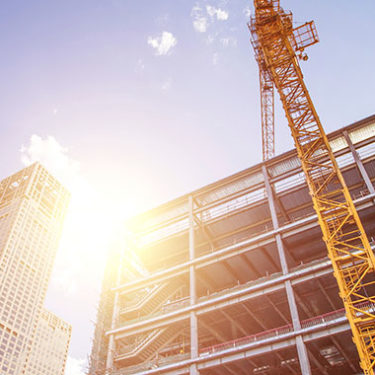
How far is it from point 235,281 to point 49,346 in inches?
5128

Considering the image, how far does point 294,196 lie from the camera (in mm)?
46625

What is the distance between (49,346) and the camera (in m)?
156

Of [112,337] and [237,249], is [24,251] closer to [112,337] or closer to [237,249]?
[112,337]

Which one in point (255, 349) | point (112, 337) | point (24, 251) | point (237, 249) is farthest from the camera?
point (24, 251)

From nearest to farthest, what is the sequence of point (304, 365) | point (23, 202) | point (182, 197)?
1. point (304, 365)
2. point (182, 197)
3. point (23, 202)

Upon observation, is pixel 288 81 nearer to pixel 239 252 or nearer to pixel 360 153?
pixel 360 153

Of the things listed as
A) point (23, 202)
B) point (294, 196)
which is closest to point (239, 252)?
point (294, 196)

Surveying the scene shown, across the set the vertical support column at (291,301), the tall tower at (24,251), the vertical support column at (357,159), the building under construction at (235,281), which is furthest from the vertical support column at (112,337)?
the tall tower at (24,251)

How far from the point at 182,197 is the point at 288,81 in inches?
728

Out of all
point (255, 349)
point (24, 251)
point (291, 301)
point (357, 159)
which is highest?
point (24, 251)

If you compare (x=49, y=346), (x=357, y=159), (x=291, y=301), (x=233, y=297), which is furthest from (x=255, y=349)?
(x=49, y=346)

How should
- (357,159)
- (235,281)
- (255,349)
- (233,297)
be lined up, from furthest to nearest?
(235,281) < (357,159) < (233,297) < (255,349)

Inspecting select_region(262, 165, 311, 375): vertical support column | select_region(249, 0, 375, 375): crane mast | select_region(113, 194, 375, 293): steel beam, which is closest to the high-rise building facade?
select_region(113, 194, 375, 293): steel beam

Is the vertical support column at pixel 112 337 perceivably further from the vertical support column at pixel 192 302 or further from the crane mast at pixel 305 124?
the crane mast at pixel 305 124
